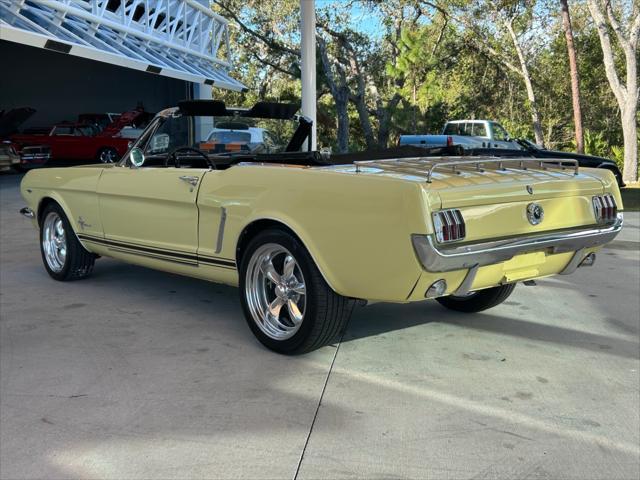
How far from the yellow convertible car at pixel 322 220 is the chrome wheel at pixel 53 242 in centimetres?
71

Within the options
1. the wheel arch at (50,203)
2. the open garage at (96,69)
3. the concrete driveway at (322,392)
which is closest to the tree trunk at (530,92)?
the open garage at (96,69)

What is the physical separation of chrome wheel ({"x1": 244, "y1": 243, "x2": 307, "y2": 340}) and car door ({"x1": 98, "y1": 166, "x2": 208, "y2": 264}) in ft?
2.02

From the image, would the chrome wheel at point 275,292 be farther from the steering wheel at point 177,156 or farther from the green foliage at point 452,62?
the green foliage at point 452,62

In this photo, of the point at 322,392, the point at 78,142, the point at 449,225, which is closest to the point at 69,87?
the point at 78,142

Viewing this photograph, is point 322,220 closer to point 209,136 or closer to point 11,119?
point 209,136

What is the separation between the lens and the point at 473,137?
1995cm

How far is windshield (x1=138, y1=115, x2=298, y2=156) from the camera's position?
16.5 feet

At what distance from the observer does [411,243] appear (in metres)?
3.11

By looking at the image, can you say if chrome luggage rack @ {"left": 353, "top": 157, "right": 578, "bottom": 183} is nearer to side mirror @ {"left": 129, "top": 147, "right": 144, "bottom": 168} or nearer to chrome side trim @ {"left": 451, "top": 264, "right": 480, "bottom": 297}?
chrome side trim @ {"left": 451, "top": 264, "right": 480, "bottom": 297}

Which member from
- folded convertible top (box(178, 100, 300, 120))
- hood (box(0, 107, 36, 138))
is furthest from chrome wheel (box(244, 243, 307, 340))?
hood (box(0, 107, 36, 138))

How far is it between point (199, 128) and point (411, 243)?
102 inches

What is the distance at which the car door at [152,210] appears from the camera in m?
4.42

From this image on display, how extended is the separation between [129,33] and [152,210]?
53.8 ft

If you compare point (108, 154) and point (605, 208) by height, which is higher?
point (605, 208)
